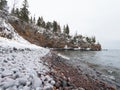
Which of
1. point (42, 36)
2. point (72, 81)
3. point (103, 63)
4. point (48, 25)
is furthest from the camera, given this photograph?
point (48, 25)

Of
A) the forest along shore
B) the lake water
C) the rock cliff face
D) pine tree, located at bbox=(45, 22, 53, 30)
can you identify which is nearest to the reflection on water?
the lake water

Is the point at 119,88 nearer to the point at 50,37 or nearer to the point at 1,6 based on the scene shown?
the point at 1,6

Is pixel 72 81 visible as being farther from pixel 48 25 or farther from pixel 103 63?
pixel 48 25

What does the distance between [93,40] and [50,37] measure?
49346mm

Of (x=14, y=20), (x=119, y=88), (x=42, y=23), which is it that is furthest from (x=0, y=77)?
(x=42, y=23)

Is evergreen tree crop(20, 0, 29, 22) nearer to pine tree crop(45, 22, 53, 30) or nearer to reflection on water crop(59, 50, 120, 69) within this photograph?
pine tree crop(45, 22, 53, 30)

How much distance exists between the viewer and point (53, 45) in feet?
269

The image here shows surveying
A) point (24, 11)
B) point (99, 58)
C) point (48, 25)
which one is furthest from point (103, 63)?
point (48, 25)

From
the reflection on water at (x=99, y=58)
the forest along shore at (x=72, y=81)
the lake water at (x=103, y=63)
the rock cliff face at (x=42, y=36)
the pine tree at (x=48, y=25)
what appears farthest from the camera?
the pine tree at (x=48, y=25)

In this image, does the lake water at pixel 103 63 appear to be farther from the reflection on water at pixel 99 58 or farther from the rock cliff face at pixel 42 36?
the rock cliff face at pixel 42 36

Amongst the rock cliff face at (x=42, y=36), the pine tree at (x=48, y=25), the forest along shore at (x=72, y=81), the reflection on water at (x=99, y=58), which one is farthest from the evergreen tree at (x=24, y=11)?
the forest along shore at (x=72, y=81)

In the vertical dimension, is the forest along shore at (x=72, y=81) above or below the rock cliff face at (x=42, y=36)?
below

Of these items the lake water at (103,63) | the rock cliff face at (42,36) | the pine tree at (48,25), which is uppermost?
the pine tree at (48,25)

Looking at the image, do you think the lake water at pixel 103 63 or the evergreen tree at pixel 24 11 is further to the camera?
the evergreen tree at pixel 24 11
